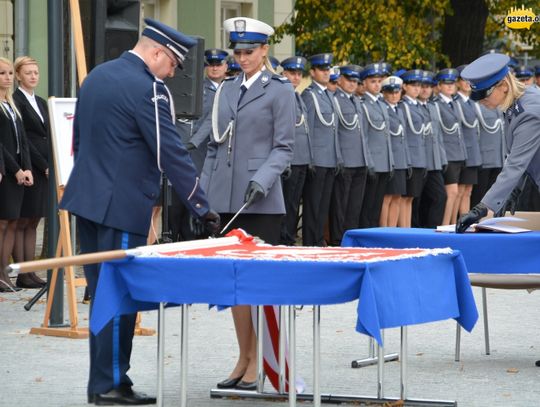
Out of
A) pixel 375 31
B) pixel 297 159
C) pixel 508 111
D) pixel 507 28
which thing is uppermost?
pixel 507 28

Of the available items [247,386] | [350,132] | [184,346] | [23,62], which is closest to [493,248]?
[247,386]

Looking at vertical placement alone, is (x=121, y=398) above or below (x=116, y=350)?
below

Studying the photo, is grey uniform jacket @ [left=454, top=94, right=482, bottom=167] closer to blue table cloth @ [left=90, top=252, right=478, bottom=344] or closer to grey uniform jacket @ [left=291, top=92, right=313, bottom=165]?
grey uniform jacket @ [left=291, top=92, right=313, bottom=165]

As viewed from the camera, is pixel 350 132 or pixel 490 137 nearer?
pixel 350 132

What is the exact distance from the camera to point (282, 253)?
7.39m

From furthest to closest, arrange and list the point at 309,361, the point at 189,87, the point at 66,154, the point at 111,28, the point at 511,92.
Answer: the point at 189,87 < the point at 111,28 < the point at 66,154 < the point at 309,361 < the point at 511,92

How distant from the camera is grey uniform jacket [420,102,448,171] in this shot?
68.1 ft

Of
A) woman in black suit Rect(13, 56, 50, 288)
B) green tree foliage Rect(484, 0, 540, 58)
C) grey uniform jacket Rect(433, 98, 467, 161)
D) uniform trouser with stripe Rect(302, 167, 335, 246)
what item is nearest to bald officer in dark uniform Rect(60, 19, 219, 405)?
woman in black suit Rect(13, 56, 50, 288)

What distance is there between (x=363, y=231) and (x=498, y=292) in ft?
17.9

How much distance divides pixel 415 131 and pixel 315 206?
2.77 m

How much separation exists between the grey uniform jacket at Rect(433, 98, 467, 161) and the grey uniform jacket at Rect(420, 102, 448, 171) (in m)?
0.26

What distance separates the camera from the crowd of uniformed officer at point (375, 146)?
705 inches

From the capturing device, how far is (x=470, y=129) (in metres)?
21.7

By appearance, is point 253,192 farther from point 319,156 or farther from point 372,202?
point 372,202
